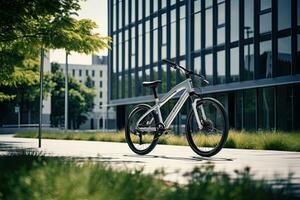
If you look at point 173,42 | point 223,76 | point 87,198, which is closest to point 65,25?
point 87,198

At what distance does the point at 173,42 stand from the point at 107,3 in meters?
16.1

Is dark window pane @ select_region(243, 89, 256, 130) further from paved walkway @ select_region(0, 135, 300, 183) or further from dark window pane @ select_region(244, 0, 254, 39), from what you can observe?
paved walkway @ select_region(0, 135, 300, 183)

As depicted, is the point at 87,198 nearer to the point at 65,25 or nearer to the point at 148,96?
the point at 65,25

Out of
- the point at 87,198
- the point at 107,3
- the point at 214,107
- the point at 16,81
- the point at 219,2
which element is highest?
the point at 107,3

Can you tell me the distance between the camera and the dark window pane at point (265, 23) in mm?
29267

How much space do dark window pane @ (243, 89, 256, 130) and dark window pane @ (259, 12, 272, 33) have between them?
11.7 feet

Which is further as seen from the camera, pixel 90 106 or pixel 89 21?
pixel 90 106

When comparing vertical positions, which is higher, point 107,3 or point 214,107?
point 107,3

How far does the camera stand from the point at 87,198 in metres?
3.71

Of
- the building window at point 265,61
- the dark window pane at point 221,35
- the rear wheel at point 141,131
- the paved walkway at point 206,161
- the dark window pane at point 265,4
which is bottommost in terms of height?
the paved walkway at point 206,161

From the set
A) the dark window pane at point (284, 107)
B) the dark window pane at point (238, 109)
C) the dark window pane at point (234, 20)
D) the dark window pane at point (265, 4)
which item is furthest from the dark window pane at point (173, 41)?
the dark window pane at point (284, 107)

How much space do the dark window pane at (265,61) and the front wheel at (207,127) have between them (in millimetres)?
21189

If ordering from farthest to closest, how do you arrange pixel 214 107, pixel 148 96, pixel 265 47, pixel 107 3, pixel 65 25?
pixel 107 3 → pixel 148 96 → pixel 265 47 → pixel 65 25 → pixel 214 107

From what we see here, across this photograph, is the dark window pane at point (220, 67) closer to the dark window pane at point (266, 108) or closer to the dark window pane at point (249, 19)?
the dark window pane at point (249, 19)
